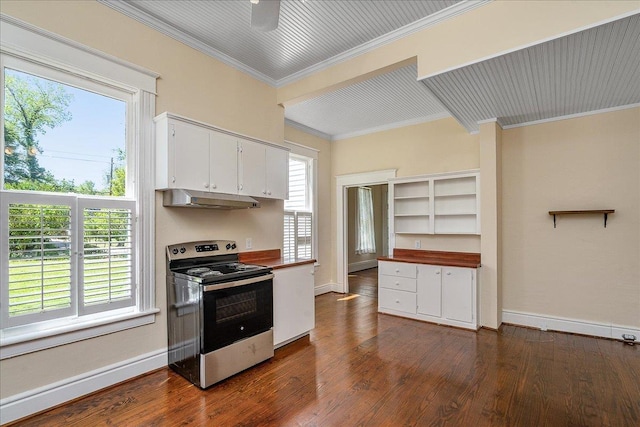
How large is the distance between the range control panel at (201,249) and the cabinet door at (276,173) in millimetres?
694

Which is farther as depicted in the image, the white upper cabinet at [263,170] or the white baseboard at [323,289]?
the white baseboard at [323,289]

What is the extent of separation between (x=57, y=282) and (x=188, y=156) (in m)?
1.36

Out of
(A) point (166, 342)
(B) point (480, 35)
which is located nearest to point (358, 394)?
(A) point (166, 342)

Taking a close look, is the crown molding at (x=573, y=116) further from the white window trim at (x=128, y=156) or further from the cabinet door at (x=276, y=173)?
the white window trim at (x=128, y=156)

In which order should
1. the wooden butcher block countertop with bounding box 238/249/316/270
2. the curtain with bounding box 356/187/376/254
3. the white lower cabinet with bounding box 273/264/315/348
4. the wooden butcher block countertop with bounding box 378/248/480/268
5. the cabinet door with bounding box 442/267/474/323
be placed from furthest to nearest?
the curtain with bounding box 356/187/376/254 → the wooden butcher block countertop with bounding box 378/248/480/268 → the cabinet door with bounding box 442/267/474/323 → the wooden butcher block countertop with bounding box 238/249/316/270 → the white lower cabinet with bounding box 273/264/315/348

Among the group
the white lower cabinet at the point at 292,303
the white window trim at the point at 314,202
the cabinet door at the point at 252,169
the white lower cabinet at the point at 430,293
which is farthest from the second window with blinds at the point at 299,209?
the cabinet door at the point at 252,169

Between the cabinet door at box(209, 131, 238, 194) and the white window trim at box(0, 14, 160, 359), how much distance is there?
52cm

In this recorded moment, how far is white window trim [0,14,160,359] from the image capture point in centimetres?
210

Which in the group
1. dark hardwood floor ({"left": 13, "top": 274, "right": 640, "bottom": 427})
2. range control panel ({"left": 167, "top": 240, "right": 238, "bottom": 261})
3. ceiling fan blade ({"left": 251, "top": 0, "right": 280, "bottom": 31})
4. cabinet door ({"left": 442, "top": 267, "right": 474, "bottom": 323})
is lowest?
dark hardwood floor ({"left": 13, "top": 274, "right": 640, "bottom": 427})

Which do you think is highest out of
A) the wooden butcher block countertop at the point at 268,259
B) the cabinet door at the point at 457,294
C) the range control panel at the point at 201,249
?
the range control panel at the point at 201,249

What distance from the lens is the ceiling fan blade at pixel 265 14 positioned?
1714mm

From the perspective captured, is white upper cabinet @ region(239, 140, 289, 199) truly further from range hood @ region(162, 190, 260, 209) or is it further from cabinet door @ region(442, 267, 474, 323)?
cabinet door @ region(442, 267, 474, 323)

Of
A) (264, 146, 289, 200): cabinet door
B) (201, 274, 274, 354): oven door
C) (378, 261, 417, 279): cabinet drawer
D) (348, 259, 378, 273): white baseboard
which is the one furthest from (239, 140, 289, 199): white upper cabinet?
(348, 259, 378, 273): white baseboard

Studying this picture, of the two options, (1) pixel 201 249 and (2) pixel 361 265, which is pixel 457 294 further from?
(2) pixel 361 265
